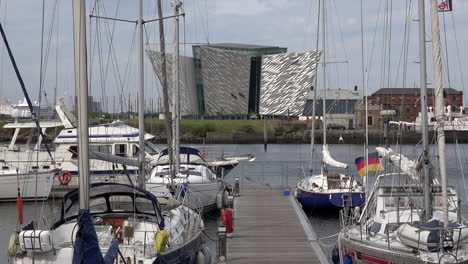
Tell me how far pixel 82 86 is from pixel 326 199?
814 inches

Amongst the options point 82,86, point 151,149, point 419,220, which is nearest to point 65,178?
point 151,149

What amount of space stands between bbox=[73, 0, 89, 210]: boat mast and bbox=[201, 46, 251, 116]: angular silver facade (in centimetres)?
11828

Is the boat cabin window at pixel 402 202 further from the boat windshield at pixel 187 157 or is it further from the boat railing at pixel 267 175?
the boat railing at pixel 267 175

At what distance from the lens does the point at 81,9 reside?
922cm

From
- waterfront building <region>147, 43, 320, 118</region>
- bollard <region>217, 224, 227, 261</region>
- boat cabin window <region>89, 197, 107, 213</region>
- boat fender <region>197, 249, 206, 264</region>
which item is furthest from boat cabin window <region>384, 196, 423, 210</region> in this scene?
waterfront building <region>147, 43, 320, 118</region>

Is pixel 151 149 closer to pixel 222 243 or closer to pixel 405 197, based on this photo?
pixel 405 197

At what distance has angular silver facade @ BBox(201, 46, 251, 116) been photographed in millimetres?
130250

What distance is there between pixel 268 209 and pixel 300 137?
8522 cm

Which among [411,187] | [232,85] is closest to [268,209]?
[411,187]

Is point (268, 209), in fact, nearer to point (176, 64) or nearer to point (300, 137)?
point (176, 64)

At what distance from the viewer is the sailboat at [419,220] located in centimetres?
1461

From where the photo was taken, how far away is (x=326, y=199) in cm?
2880

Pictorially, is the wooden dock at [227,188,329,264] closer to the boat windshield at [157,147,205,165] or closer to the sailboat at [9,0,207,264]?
the sailboat at [9,0,207,264]

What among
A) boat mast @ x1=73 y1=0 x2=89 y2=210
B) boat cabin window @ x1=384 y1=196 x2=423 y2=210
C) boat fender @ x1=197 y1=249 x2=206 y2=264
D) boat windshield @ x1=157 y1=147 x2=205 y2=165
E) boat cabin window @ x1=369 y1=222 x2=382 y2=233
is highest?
boat mast @ x1=73 y1=0 x2=89 y2=210
